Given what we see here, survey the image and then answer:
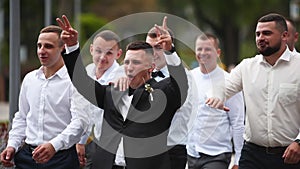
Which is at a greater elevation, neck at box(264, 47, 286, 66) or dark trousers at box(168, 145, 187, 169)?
neck at box(264, 47, 286, 66)

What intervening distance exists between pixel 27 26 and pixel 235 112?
112 ft

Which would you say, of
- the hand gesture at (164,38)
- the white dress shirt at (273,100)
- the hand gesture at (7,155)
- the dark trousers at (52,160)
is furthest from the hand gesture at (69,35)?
the white dress shirt at (273,100)

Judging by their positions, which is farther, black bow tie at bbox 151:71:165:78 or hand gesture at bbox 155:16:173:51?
black bow tie at bbox 151:71:165:78

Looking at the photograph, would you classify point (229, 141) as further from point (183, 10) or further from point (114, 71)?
point (183, 10)

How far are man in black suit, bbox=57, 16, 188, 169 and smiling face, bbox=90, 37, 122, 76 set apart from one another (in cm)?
158

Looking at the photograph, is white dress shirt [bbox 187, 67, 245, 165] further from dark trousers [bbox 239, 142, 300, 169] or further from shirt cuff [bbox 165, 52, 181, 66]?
shirt cuff [bbox 165, 52, 181, 66]

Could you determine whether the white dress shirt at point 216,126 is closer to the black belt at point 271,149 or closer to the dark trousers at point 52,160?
the black belt at point 271,149

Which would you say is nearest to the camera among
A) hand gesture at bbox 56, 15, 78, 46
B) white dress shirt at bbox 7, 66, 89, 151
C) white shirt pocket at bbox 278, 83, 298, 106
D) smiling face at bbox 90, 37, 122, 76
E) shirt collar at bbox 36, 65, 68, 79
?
hand gesture at bbox 56, 15, 78, 46

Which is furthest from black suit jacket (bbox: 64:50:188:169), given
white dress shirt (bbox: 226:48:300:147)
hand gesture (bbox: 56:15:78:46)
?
white dress shirt (bbox: 226:48:300:147)

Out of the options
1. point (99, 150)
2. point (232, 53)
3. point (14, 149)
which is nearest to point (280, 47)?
point (99, 150)

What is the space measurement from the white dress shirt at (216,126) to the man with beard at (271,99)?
0.94 m

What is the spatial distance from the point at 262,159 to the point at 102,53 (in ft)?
7.58

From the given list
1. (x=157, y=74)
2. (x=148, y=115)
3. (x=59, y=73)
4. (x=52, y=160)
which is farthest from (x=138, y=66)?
(x=52, y=160)

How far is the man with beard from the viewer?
267 inches
